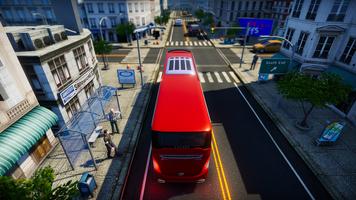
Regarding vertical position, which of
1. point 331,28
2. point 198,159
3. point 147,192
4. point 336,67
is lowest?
point 147,192

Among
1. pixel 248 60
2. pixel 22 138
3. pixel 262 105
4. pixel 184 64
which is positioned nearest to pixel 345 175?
pixel 262 105

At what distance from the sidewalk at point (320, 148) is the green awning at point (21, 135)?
1657cm

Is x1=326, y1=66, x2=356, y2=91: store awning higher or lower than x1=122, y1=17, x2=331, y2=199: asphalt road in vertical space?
higher

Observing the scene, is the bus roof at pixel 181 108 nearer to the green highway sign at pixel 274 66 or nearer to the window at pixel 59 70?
the window at pixel 59 70

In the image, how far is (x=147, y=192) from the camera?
30.8ft

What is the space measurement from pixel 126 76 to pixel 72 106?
7.31 metres

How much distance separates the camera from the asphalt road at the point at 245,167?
30.7ft

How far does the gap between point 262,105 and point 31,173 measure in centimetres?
1894

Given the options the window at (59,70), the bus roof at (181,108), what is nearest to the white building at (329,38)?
the bus roof at (181,108)

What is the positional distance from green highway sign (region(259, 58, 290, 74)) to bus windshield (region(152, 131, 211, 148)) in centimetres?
1514

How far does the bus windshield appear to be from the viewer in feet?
24.9

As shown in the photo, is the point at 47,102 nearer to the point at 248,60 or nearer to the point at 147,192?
the point at 147,192

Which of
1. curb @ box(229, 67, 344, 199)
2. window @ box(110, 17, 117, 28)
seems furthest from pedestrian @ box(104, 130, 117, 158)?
window @ box(110, 17, 117, 28)

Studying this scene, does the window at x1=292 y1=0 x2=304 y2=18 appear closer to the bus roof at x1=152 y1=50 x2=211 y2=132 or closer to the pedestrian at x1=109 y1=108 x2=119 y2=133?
the bus roof at x1=152 y1=50 x2=211 y2=132
